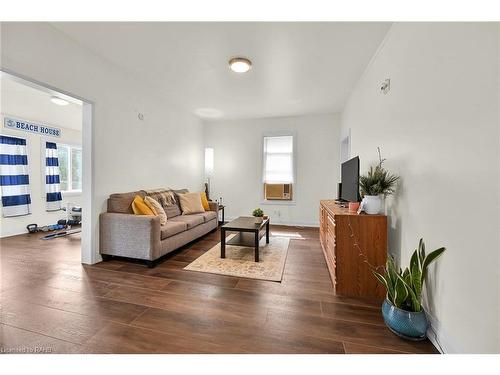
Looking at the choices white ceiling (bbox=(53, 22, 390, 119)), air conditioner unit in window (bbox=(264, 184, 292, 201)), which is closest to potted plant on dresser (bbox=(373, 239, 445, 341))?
white ceiling (bbox=(53, 22, 390, 119))

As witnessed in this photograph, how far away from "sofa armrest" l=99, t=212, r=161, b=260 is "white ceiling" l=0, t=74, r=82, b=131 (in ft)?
8.26

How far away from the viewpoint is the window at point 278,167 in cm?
510

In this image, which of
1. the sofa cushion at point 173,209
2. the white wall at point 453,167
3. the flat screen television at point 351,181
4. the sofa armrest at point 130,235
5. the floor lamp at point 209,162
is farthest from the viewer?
the floor lamp at point 209,162

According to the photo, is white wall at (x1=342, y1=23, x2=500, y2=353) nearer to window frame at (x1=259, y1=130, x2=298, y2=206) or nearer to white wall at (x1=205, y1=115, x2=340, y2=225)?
white wall at (x1=205, y1=115, x2=340, y2=225)

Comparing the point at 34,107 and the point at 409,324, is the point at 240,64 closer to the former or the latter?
the point at 409,324

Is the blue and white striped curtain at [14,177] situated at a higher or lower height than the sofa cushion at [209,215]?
higher

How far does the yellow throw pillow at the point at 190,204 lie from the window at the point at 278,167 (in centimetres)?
184

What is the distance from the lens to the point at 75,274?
91.7 inches

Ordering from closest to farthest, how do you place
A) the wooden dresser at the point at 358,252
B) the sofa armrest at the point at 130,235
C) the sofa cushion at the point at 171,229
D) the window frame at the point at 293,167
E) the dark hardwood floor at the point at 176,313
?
the dark hardwood floor at the point at 176,313
the wooden dresser at the point at 358,252
the sofa armrest at the point at 130,235
the sofa cushion at the point at 171,229
the window frame at the point at 293,167

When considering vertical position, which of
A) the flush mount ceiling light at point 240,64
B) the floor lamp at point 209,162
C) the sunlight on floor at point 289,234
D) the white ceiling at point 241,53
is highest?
the white ceiling at point 241,53

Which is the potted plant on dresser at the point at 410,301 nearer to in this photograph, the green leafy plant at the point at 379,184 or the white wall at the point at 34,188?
the green leafy plant at the point at 379,184

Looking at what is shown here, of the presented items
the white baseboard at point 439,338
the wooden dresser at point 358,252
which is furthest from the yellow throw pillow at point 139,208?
the white baseboard at point 439,338

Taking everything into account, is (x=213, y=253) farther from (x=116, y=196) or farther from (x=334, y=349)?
(x=334, y=349)
